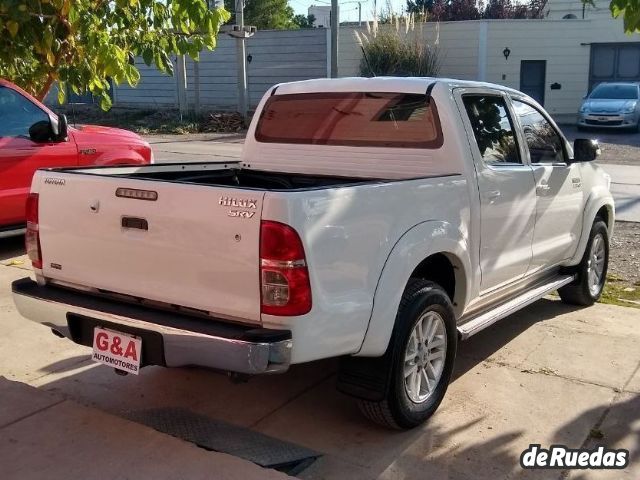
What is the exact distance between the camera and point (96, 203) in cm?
360

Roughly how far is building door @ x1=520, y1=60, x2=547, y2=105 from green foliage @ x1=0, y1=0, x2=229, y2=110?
2400 cm

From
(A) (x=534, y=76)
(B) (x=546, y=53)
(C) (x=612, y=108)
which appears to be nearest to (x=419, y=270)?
(C) (x=612, y=108)

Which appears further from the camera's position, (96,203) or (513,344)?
(513,344)

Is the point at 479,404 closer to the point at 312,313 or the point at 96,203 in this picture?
the point at 312,313

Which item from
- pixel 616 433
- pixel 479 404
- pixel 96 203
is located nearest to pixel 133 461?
pixel 96 203

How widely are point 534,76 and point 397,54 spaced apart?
6.17 metres

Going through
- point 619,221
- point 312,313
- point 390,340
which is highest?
point 312,313

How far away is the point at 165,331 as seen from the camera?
330cm

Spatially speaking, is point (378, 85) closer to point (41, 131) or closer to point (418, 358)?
point (418, 358)

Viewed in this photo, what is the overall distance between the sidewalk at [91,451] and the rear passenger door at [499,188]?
79.4 inches

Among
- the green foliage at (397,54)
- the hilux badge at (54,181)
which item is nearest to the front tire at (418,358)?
the hilux badge at (54,181)

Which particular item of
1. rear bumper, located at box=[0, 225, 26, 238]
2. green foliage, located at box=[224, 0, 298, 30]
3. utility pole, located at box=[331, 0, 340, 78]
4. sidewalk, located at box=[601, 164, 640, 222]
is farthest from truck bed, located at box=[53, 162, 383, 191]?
green foliage, located at box=[224, 0, 298, 30]

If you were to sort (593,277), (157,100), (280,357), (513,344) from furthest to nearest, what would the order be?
(157,100)
(593,277)
(513,344)
(280,357)

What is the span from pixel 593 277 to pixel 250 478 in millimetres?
3991
